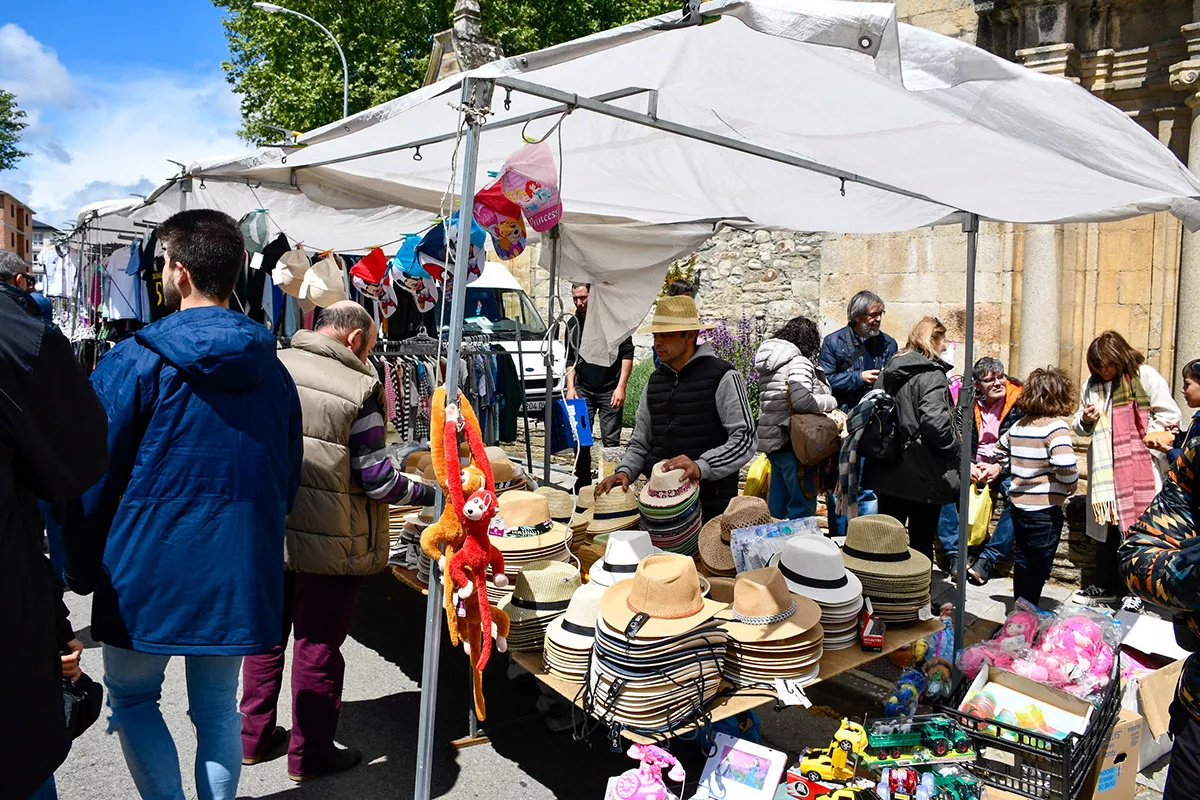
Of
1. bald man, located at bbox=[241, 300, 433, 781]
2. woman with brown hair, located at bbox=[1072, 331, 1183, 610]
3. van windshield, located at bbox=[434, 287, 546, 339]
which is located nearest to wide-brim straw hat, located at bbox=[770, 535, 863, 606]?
bald man, located at bbox=[241, 300, 433, 781]

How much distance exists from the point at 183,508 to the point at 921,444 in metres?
4.15

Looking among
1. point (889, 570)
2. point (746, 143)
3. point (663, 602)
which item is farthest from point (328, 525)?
point (746, 143)

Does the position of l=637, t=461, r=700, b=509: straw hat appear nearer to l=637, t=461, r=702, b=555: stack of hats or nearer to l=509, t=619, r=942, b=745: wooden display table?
l=637, t=461, r=702, b=555: stack of hats

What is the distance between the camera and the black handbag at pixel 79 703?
2.24 meters

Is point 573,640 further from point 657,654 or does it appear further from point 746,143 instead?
point 746,143

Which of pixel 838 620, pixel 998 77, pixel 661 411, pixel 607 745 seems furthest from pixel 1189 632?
pixel 661 411

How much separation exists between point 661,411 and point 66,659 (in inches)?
123

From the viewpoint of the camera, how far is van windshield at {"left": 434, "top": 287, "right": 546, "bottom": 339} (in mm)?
12844

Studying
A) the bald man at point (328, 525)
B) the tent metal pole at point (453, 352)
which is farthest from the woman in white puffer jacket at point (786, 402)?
the tent metal pole at point (453, 352)

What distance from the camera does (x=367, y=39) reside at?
24.2 m

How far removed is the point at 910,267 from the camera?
899 centimetres

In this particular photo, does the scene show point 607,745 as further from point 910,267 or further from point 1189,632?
point 910,267

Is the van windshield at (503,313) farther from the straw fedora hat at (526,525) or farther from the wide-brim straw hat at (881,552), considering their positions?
the wide-brim straw hat at (881,552)

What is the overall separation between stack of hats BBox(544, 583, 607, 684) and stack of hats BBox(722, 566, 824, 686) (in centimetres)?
53
